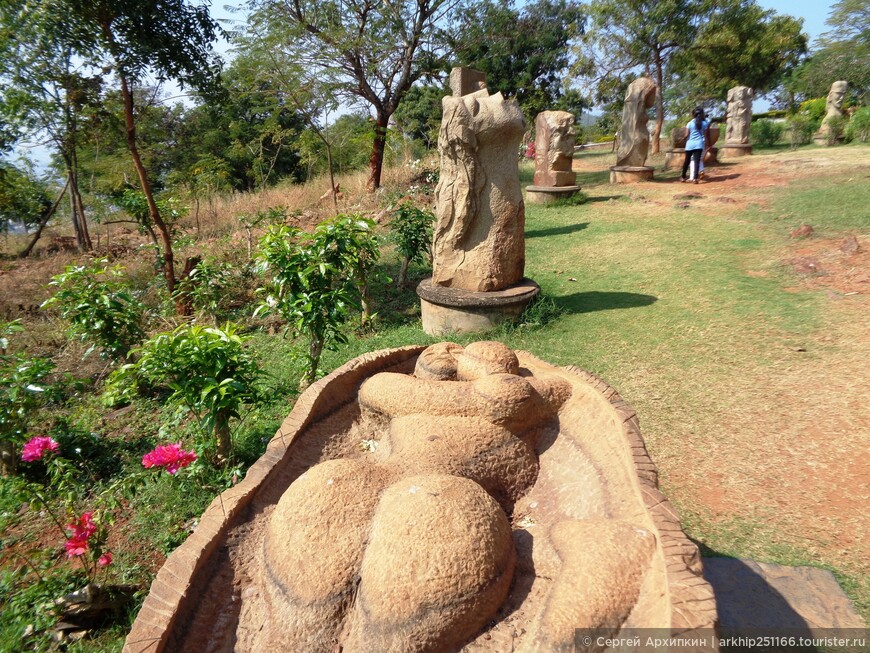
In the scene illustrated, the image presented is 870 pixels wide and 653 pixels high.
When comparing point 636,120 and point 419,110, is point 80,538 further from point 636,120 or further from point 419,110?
point 419,110

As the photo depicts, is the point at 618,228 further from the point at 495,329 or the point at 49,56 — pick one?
the point at 49,56

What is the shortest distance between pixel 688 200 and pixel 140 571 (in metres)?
9.86

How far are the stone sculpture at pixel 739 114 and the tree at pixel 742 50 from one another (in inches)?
159

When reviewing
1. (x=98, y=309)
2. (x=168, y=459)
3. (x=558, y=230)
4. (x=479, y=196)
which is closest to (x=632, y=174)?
(x=558, y=230)

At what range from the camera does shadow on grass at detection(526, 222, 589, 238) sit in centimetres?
841

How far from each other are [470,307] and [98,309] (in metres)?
2.98

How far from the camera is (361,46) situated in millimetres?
10609

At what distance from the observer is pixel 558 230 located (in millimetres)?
8602

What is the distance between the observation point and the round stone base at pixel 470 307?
15.3ft

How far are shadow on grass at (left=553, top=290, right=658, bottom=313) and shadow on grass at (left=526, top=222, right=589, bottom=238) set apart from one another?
2864 millimetres

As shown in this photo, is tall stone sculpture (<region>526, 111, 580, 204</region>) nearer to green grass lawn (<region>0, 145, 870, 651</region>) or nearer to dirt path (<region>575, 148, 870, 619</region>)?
green grass lawn (<region>0, 145, 870, 651</region>)

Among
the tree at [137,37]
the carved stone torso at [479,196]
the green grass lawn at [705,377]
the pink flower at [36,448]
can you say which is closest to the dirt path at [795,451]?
the green grass lawn at [705,377]

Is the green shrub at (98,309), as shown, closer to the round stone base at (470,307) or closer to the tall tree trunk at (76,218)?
the round stone base at (470,307)

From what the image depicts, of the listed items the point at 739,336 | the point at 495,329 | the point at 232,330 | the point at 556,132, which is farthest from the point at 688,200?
the point at 232,330
